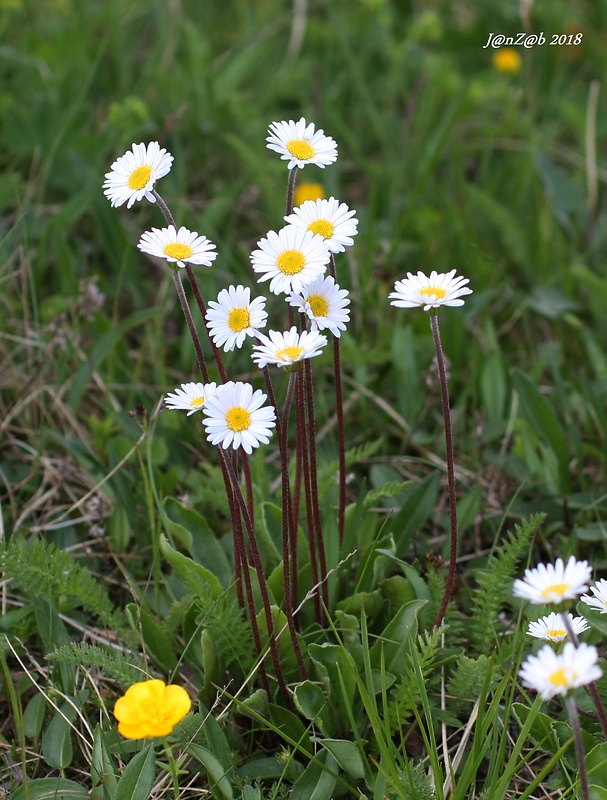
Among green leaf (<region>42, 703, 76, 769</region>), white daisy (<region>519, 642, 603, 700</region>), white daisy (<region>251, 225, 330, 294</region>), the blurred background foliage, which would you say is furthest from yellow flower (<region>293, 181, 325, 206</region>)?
white daisy (<region>519, 642, 603, 700</region>)

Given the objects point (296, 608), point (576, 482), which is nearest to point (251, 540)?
point (296, 608)

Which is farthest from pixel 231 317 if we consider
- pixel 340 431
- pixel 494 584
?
pixel 494 584

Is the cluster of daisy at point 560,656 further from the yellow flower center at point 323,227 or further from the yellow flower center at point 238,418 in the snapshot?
the yellow flower center at point 323,227

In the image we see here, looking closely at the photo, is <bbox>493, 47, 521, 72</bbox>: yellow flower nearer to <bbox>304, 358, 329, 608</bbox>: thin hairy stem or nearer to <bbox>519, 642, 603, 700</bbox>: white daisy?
<bbox>304, 358, 329, 608</bbox>: thin hairy stem

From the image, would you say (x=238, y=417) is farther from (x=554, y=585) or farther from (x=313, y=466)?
(x=554, y=585)

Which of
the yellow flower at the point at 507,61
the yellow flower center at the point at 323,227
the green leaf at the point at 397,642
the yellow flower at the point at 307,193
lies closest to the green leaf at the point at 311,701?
the green leaf at the point at 397,642

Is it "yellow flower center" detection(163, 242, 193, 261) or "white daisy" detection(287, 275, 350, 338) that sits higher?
"yellow flower center" detection(163, 242, 193, 261)

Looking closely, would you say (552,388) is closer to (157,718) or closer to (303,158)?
(303,158)

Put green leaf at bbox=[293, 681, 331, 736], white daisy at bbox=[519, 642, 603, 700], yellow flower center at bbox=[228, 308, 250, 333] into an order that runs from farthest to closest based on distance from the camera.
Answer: green leaf at bbox=[293, 681, 331, 736] < yellow flower center at bbox=[228, 308, 250, 333] < white daisy at bbox=[519, 642, 603, 700]
